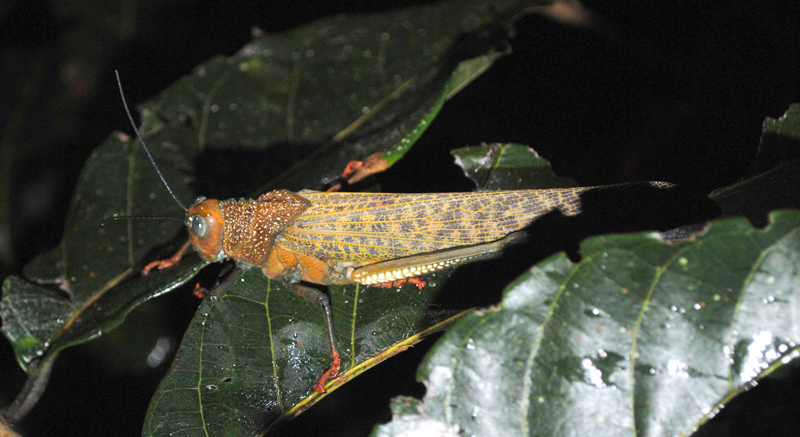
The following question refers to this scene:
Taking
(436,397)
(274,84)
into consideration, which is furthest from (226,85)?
(436,397)

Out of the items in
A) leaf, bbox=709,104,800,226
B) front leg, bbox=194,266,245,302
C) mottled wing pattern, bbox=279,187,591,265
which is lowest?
front leg, bbox=194,266,245,302

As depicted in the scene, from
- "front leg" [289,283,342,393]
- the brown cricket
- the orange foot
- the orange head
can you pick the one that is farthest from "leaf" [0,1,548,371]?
the orange foot

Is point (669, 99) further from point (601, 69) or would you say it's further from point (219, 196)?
point (219, 196)

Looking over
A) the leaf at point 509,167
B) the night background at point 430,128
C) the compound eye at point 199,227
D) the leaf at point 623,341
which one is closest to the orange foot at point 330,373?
the night background at point 430,128

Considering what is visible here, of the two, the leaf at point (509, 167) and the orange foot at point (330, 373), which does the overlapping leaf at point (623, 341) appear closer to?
the orange foot at point (330, 373)

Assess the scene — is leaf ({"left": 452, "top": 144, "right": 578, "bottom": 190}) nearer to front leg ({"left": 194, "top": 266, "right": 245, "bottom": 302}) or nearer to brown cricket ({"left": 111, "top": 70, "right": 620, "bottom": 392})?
brown cricket ({"left": 111, "top": 70, "right": 620, "bottom": 392})

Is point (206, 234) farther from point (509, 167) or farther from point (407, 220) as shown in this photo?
point (509, 167)
